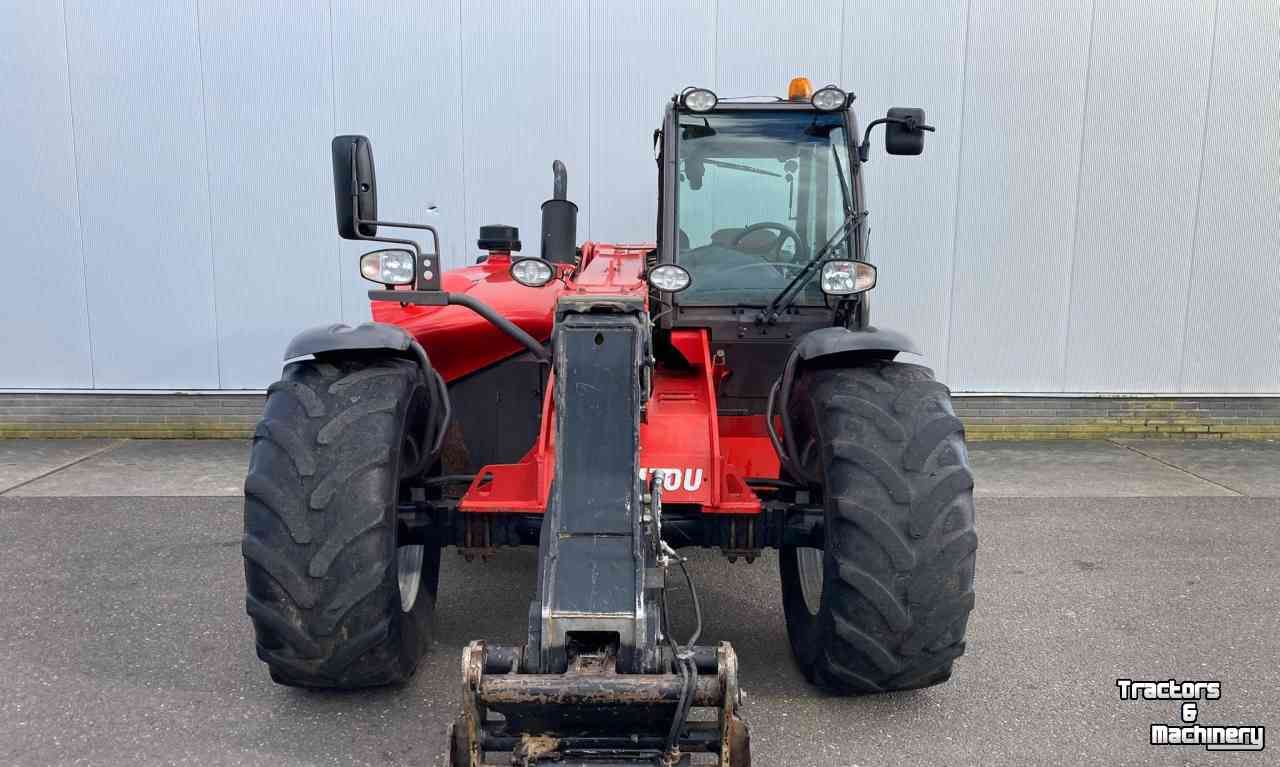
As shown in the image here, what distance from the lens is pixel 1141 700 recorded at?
3.58 metres

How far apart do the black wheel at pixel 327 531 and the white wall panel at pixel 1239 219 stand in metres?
7.38

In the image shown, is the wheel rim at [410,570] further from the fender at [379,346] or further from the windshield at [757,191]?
the windshield at [757,191]

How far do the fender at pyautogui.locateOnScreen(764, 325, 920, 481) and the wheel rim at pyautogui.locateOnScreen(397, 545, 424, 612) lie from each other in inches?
63.5

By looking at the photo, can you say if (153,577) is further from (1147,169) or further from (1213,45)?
(1213,45)

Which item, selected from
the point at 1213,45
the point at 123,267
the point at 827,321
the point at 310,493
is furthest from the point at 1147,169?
the point at 123,267

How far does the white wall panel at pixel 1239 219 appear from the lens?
7699 mm

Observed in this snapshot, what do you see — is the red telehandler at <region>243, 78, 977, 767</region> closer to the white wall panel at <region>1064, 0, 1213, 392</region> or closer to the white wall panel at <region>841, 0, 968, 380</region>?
the white wall panel at <region>841, 0, 968, 380</region>

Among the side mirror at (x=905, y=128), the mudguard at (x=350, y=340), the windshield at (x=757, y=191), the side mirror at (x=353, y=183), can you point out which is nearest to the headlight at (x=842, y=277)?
the windshield at (x=757, y=191)

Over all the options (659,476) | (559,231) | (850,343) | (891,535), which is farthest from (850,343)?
(559,231)

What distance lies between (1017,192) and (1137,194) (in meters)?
1.00

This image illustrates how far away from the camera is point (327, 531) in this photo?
306cm

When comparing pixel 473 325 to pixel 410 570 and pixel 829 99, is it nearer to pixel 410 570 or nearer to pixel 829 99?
pixel 410 570

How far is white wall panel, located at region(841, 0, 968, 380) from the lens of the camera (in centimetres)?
764

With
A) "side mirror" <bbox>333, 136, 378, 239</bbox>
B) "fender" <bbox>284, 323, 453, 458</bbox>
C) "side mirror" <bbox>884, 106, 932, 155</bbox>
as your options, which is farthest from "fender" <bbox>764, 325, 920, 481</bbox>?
"side mirror" <bbox>333, 136, 378, 239</bbox>
